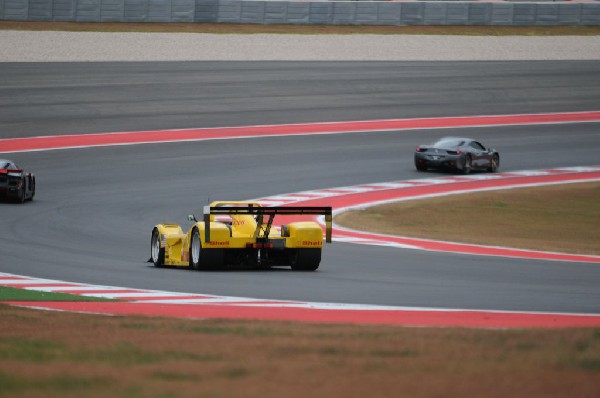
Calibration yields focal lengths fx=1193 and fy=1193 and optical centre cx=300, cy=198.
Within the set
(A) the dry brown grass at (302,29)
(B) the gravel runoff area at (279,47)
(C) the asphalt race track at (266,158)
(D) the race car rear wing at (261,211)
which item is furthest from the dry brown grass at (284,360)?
(A) the dry brown grass at (302,29)

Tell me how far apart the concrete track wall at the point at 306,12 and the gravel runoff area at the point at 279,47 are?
1346 millimetres

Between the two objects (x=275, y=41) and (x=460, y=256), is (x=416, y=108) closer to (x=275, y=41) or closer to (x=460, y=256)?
(x=275, y=41)

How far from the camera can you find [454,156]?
40.2 meters

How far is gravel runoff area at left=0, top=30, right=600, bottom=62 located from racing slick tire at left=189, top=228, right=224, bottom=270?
33.8 m

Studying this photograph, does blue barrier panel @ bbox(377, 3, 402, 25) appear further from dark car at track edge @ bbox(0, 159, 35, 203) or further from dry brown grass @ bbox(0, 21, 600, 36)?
dark car at track edge @ bbox(0, 159, 35, 203)


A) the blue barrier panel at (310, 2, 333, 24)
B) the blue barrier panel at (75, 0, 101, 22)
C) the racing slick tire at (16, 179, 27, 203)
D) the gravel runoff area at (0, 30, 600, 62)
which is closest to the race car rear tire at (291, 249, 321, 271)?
the racing slick tire at (16, 179, 27, 203)

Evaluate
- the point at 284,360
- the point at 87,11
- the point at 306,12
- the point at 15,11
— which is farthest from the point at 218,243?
the point at 306,12

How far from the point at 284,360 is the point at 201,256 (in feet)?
30.6

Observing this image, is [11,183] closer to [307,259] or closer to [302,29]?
[307,259]

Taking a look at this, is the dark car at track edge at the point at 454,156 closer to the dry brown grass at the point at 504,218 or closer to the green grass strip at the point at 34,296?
the dry brown grass at the point at 504,218

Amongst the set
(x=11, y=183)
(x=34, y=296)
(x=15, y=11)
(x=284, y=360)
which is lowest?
(x=34, y=296)

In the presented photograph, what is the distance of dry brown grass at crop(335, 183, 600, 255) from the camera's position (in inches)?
1068

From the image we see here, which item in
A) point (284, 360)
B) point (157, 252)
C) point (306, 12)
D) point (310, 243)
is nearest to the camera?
point (284, 360)

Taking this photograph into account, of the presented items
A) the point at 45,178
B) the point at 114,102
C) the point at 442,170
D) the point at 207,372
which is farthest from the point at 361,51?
the point at 207,372
